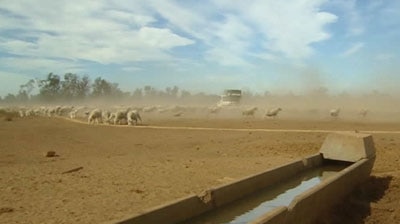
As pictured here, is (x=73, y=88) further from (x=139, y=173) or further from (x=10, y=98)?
(x=139, y=173)

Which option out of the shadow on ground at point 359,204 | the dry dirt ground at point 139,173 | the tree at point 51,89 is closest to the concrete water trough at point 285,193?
the shadow on ground at point 359,204

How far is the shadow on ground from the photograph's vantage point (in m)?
7.64

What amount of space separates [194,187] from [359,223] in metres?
3.38

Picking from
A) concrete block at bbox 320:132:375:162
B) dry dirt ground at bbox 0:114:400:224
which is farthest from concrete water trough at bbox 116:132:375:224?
dry dirt ground at bbox 0:114:400:224

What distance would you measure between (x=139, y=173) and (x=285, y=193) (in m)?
3.69

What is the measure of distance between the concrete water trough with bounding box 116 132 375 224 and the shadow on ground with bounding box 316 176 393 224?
139 millimetres

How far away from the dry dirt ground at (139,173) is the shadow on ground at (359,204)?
2 cm

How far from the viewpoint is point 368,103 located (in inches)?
2943

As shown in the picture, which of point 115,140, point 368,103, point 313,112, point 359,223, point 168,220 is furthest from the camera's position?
point 368,103

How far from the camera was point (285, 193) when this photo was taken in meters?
9.47

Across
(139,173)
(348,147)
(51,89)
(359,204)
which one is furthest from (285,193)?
(51,89)

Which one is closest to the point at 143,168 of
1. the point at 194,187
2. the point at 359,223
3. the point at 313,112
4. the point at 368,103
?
the point at 194,187

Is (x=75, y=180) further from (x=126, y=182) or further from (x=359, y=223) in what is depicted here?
(x=359, y=223)

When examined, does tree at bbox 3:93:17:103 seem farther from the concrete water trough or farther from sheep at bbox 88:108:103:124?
the concrete water trough
